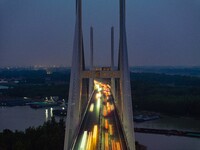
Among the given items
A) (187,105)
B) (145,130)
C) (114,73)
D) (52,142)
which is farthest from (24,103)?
(114,73)

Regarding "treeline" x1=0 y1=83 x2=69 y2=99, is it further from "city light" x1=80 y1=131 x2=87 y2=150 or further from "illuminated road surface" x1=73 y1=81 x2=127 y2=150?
"city light" x1=80 y1=131 x2=87 y2=150

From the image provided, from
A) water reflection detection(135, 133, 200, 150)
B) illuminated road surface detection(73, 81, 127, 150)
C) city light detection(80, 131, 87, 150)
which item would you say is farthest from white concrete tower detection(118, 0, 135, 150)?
water reflection detection(135, 133, 200, 150)

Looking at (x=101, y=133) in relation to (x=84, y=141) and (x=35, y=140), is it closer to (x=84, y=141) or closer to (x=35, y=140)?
(x=84, y=141)

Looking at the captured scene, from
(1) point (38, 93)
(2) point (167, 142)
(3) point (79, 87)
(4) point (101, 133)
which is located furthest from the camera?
(1) point (38, 93)

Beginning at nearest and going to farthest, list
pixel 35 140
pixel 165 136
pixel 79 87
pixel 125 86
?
pixel 125 86 < pixel 79 87 < pixel 35 140 < pixel 165 136

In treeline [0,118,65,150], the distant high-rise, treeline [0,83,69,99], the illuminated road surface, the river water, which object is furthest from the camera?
treeline [0,83,69,99]

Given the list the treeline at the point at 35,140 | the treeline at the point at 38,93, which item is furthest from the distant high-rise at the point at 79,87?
the treeline at the point at 38,93

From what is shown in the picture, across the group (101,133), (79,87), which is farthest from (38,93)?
(79,87)

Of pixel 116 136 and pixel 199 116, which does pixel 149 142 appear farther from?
pixel 199 116
